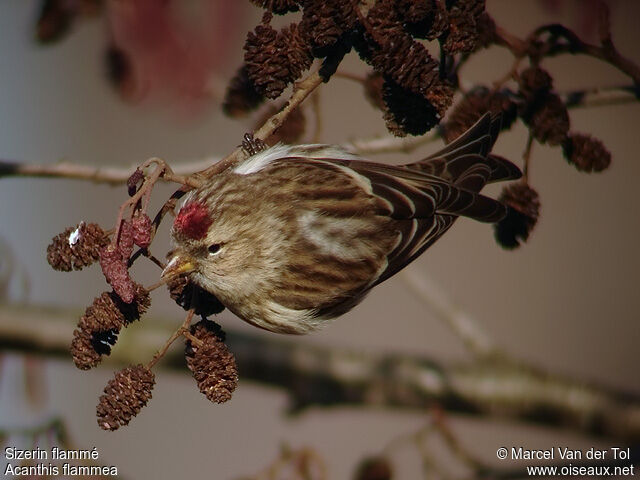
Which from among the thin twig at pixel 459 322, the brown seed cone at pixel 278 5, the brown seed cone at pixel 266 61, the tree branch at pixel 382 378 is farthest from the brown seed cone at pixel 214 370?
the thin twig at pixel 459 322

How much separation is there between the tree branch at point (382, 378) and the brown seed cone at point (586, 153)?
2.64 ft

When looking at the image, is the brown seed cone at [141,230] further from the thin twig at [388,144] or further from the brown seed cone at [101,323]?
the thin twig at [388,144]

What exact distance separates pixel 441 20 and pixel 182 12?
930 mm

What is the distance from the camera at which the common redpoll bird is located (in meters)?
1.89

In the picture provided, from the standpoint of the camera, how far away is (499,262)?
3547mm

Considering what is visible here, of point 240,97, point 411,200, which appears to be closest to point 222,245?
point 240,97

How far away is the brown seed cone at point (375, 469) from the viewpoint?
207 centimetres

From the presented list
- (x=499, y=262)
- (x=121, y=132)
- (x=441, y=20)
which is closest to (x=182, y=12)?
A: (x=441, y=20)

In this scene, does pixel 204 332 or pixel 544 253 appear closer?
pixel 204 332

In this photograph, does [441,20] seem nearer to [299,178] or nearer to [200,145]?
[299,178]

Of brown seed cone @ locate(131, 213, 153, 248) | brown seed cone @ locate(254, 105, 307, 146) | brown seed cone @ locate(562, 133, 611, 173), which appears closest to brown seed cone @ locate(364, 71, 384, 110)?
brown seed cone @ locate(254, 105, 307, 146)

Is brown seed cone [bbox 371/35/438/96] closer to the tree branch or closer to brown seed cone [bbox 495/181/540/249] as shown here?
brown seed cone [bbox 495/181/540/249]

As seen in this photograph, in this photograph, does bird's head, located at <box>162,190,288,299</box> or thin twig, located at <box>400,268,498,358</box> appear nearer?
bird's head, located at <box>162,190,288,299</box>

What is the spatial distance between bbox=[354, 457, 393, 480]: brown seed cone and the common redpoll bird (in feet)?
1.18
